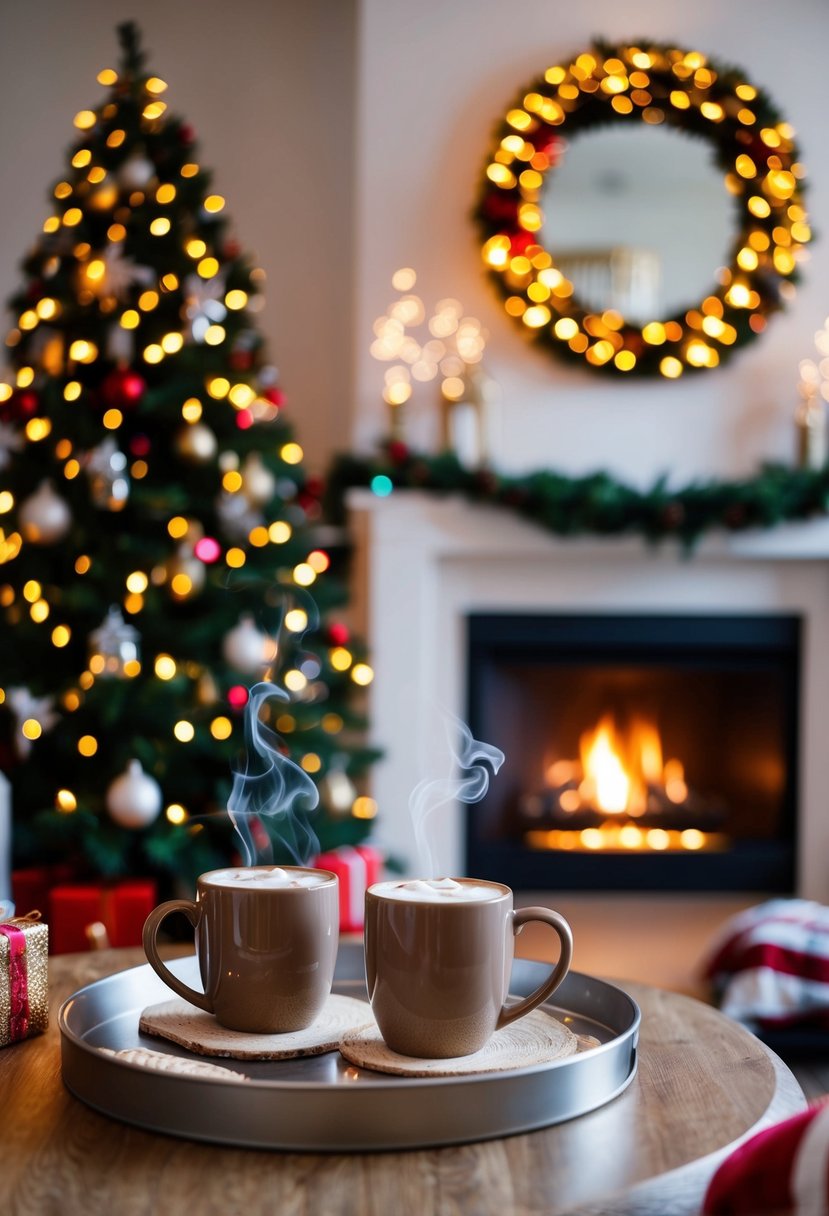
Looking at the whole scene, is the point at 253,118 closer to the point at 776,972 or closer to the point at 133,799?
the point at 133,799

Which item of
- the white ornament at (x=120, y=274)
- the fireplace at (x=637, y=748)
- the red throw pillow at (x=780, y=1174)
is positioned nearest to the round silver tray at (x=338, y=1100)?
the red throw pillow at (x=780, y=1174)

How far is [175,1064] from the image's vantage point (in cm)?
Answer: 71

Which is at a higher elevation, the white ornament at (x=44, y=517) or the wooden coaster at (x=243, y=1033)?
the white ornament at (x=44, y=517)

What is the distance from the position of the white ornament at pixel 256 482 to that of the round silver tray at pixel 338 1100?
1.96 metres

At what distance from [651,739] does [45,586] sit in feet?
5.52

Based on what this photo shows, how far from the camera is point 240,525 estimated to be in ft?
8.54

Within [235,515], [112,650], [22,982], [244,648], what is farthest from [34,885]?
[22,982]

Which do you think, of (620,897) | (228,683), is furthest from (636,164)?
(620,897)

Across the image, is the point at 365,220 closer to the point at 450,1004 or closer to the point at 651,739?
the point at 651,739

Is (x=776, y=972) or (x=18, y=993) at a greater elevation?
(x=18, y=993)

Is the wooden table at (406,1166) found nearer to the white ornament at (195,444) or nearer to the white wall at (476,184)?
the white ornament at (195,444)

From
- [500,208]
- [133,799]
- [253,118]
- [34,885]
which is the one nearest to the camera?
[133,799]

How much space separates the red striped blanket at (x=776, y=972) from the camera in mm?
2445

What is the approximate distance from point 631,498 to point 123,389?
48.7 inches
